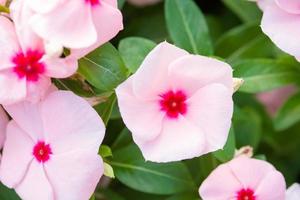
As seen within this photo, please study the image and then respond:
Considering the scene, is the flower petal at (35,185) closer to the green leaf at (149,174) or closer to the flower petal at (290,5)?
the green leaf at (149,174)

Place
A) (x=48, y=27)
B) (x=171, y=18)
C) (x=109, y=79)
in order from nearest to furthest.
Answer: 1. (x=48, y=27)
2. (x=109, y=79)
3. (x=171, y=18)

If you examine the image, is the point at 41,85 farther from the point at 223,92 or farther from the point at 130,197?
the point at 130,197

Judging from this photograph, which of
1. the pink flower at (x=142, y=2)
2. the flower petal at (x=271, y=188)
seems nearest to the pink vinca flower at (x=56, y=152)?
the flower petal at (x=271, y=188)

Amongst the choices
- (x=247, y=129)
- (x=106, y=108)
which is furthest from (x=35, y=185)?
(x=247, y=129)

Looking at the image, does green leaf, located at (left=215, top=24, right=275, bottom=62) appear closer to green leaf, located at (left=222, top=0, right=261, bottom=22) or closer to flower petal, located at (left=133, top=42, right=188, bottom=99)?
green leaf, located at (left=222, top=0, right=261, bottom=22)

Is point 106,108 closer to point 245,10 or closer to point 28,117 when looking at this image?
point 28,117

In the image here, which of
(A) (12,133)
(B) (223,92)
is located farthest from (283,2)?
(A) (12,133)

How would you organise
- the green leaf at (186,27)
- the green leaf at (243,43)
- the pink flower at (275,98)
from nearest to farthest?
the green leaf at (186,27) → the green leaf at (243,43) → the pink flower at (275,98)
